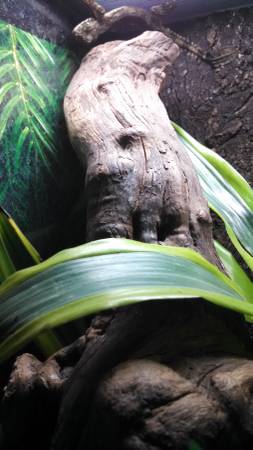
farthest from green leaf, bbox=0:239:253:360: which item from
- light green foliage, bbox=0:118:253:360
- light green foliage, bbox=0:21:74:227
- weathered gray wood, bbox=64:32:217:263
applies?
light green foliage, bbox=0:21:74:227

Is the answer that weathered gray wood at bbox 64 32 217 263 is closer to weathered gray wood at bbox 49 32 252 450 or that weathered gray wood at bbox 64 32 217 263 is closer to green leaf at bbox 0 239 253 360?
weathered gray wood at bbox 49 32 252 450

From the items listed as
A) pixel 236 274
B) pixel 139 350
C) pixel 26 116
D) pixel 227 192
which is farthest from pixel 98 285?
pixel 26 116

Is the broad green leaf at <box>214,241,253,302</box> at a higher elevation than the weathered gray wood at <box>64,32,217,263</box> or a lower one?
lower

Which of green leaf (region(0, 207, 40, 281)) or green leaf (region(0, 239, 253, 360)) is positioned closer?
Answer: green leaf (region(0, 239, 253, 360))

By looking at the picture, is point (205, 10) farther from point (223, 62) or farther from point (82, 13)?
point (82, 13)

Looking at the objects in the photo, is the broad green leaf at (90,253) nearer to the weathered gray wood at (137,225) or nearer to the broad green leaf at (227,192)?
the weathered gray wood at (137,225)

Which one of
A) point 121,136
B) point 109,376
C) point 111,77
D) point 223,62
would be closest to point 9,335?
point 109,376
